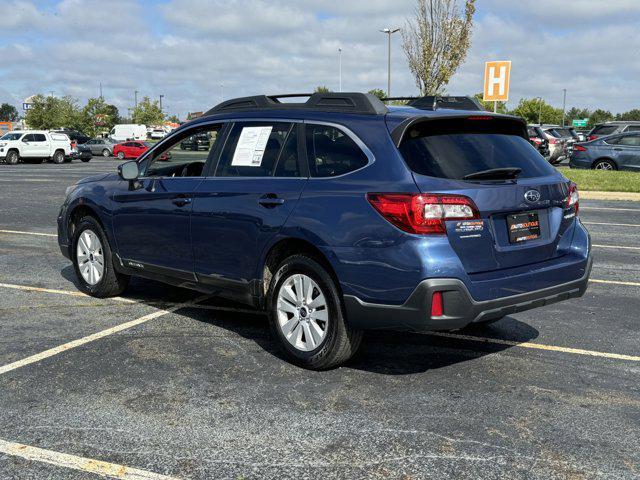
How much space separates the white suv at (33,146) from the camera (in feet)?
134

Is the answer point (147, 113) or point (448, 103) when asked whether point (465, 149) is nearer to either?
point (448, 103)

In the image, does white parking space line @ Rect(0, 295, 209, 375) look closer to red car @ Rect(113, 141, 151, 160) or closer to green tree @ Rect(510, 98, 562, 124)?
red car @ Rect(113, 141, 151, 160)

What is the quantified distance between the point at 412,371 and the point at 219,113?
2.61 meters

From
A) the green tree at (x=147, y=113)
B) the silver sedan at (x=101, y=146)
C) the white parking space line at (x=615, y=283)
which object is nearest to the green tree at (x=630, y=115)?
the green tree at (x=147, y=113)

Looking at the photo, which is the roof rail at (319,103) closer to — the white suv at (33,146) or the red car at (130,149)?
the white suv at (33,146)

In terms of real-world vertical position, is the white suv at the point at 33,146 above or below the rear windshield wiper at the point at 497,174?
below

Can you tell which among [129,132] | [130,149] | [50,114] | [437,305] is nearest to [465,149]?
[437,305]

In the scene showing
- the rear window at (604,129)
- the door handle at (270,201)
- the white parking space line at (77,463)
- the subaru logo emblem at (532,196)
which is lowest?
the white parking space line at (77,463)

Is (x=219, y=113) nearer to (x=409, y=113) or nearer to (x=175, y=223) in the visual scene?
(x=175, y=223)

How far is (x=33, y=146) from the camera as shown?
136 feet

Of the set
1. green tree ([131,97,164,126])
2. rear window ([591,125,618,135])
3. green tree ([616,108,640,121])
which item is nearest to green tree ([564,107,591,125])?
green tree ([616,108,640,121])

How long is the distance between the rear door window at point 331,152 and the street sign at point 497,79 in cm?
1946

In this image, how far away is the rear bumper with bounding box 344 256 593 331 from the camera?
4.10 meters

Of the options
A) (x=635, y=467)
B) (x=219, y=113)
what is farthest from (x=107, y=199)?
(x=635, y=467)
